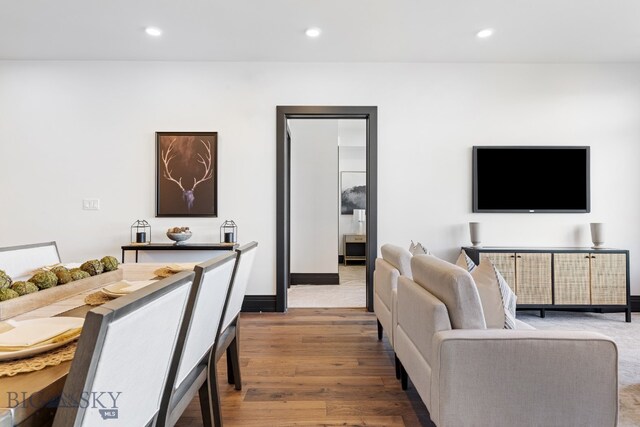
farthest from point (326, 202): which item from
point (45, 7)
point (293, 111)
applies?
point (45, 7)

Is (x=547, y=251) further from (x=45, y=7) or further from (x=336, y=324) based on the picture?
(x=45, y=7)

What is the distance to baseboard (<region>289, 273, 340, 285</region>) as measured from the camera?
4914mm

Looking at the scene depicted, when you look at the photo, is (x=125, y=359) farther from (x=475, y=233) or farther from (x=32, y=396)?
(x=475, y=233)

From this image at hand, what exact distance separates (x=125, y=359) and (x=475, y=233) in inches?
133

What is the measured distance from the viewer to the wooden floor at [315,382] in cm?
175

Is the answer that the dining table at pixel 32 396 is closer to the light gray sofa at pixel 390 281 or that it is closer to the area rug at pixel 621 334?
the light gray sofa at pixel 390 281

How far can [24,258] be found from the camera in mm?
2062

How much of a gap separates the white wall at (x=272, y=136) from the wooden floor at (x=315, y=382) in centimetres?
97

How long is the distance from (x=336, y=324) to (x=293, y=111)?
220cm

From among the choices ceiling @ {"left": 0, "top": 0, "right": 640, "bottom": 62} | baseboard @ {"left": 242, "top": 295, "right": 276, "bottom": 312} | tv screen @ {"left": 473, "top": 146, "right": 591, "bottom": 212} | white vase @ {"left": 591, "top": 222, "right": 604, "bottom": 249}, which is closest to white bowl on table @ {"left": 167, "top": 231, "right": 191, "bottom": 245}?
baseboard @ {"left": 242, "top": 295, "right": 276, "bottom": 312}

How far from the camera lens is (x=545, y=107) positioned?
11.9 feet

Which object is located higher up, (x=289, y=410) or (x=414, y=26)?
(x=414, y=26)

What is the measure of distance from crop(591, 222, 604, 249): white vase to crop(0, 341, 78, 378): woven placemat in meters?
4.22

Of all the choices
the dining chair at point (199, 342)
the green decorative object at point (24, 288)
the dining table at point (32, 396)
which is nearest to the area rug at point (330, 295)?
the dining chair at point (199, 342)
